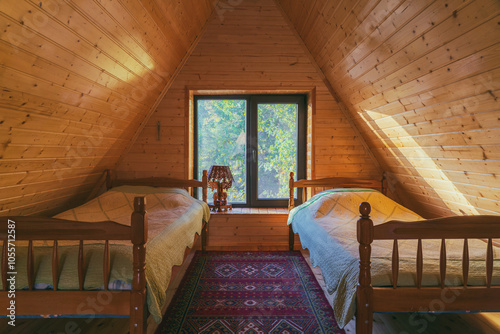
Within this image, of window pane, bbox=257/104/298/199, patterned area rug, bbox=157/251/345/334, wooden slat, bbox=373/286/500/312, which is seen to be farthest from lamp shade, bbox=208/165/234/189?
wooden slat, bbox=373/286/500/312

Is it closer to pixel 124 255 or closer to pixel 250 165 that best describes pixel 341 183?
pixel 250 165

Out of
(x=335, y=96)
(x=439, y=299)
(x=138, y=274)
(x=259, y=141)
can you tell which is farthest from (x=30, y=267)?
(x=335, y=96)

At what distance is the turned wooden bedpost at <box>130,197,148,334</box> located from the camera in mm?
1436

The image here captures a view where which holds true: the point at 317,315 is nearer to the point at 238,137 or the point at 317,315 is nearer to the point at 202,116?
the point at 238,137

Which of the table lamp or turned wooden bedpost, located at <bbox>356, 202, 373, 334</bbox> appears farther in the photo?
the table lamp

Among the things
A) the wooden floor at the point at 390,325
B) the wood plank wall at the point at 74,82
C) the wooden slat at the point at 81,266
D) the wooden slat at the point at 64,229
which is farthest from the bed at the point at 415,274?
the wood plank wall at the point at 74,82

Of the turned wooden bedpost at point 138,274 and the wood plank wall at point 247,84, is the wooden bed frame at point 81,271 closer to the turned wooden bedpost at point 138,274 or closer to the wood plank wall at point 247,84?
the turned wooden bedpost at point 138,274

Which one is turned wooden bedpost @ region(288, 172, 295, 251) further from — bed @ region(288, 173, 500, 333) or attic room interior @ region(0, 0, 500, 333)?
bed @ region(288, 173, 500, 333)

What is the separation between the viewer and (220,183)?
362cm

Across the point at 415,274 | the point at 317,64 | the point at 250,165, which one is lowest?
the point at 415,274

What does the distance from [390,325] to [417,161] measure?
1498 mm

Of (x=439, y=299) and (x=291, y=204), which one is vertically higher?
(x=291, y=204)

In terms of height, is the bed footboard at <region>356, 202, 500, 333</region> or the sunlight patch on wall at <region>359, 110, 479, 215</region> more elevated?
the sunlight patch on wall at <region>359, 110, 479, 215</region>

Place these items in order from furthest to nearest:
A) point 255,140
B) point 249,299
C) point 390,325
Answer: point 255,140 → point 249,299 → point 390,325
